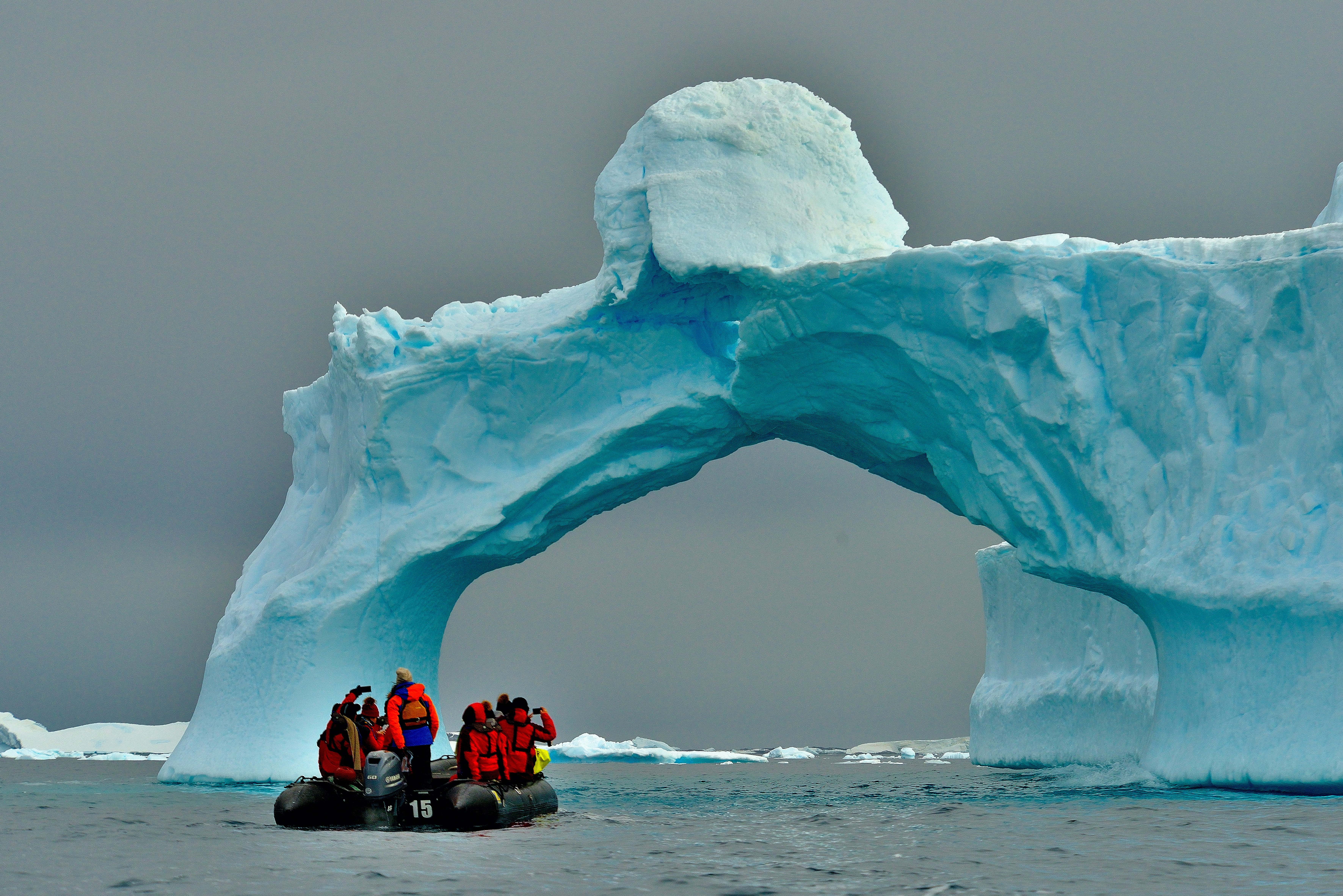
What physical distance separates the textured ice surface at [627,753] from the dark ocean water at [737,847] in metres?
23.7

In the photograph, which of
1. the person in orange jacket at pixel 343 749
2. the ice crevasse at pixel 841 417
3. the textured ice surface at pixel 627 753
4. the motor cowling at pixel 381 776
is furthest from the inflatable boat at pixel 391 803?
the textured ice surface at pixel 627 753

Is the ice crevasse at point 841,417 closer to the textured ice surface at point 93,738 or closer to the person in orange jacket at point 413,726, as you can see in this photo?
the person in orange jacket at point 413,726

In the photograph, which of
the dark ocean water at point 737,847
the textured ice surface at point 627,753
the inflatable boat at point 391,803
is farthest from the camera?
the textured ice surface at point 627,753

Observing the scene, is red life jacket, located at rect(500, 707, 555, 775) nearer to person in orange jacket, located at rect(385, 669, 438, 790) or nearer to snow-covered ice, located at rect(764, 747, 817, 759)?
person in orange jacket, located at rect(385, 669, 438, 790)

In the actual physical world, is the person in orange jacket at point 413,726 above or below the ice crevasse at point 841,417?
below

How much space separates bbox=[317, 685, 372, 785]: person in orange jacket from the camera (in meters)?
13.3

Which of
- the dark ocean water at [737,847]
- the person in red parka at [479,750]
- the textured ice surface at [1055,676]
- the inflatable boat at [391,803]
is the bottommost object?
the dark ocean water at [737,847]

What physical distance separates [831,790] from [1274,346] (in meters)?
8.78

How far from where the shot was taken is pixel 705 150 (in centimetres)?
1836

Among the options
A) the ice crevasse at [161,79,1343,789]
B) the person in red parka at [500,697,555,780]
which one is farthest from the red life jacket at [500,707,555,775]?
the ice crevasse at [161,79,1343,789]

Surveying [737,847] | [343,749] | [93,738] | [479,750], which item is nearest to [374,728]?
[343,749]

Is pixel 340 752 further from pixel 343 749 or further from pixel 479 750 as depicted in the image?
pixel 479 750

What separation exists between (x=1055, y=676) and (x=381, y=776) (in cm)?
1584

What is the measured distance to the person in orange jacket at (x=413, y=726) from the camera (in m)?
13.0
